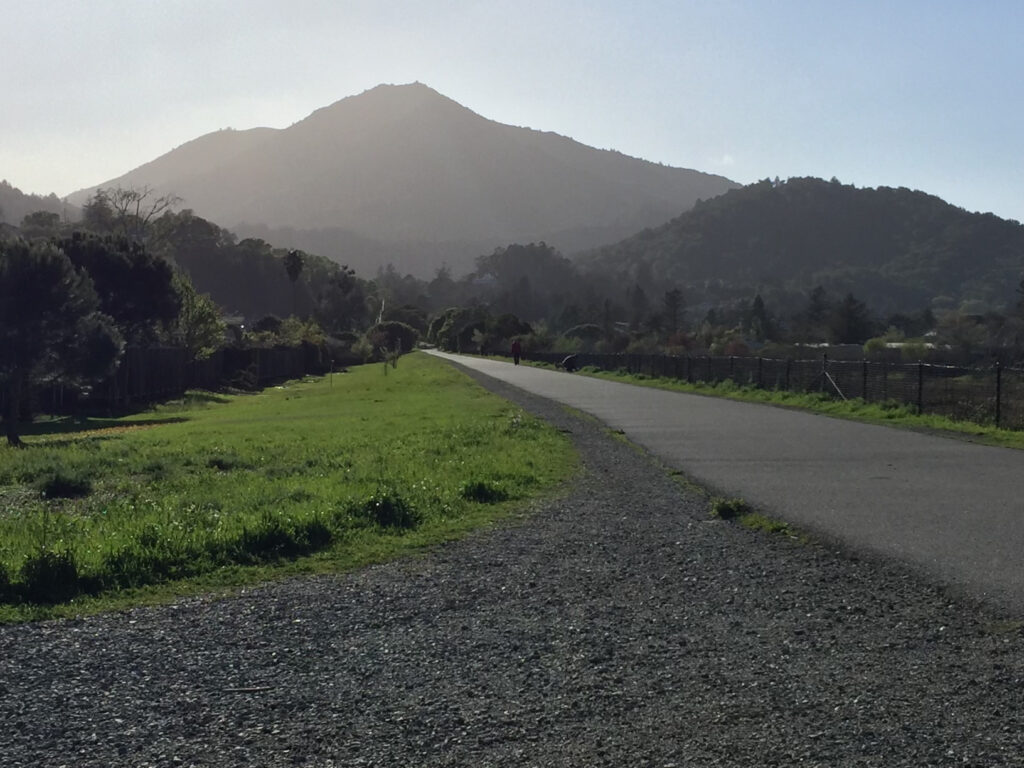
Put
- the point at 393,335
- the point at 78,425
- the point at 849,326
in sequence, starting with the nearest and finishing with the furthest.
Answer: the point at 78,425
the point at 849,326
the point at 393,335

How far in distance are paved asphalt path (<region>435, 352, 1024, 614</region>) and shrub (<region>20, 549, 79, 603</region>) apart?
20.1 ft

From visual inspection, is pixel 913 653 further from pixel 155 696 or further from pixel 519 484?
pixel 519 484

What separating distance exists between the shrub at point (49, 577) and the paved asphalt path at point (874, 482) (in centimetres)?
611

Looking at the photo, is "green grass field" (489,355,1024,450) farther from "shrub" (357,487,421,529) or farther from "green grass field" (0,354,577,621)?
"shrub" (357,487,421,529)

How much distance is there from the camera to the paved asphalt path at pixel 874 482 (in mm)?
8555

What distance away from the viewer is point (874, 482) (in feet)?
44.1

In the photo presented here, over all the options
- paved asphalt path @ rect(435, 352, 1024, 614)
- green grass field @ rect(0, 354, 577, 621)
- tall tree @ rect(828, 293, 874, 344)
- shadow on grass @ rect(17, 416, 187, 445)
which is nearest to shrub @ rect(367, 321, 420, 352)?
tall tree @ rect(828, 293, 874, 344)

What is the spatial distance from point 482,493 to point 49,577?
5.39m

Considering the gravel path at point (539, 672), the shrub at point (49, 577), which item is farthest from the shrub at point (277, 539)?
the shrub at point (49, 577)

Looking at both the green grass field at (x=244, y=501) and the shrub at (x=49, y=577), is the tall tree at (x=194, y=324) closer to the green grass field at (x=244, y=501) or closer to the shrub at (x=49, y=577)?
the green grass field at (x=244, y=501)

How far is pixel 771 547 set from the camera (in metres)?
9.23

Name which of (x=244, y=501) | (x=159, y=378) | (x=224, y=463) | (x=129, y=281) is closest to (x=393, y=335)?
(x=129, y=281)

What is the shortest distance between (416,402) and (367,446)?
15251mm

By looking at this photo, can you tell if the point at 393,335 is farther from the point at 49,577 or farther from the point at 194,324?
the point at 49,577
